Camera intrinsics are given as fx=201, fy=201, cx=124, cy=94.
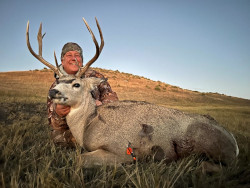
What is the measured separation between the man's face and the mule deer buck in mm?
1431

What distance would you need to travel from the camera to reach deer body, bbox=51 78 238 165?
2971mm

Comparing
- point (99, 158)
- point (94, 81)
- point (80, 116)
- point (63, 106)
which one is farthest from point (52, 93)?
point (99, 158)

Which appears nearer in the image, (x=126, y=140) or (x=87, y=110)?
(x=126, y=140)

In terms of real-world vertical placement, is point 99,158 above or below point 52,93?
below

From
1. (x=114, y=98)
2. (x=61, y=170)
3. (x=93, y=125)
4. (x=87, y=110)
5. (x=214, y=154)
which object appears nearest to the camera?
(x=61, y=170)

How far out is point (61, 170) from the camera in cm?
234

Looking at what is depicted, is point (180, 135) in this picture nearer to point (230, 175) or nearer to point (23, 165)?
point (230, 175)

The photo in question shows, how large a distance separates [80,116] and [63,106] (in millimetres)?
369

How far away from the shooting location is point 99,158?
2.77 m

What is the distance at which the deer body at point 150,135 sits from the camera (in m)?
2.97

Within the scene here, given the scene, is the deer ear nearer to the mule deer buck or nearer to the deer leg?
the mule deer buck

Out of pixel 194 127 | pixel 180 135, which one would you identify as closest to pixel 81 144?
pixel 180 135

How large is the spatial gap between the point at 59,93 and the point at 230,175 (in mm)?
2760

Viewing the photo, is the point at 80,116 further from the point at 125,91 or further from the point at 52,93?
the point at 125,91
